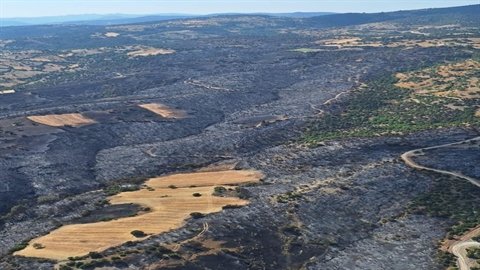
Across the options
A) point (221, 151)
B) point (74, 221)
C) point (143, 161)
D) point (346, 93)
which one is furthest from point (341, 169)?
point (346, 93)

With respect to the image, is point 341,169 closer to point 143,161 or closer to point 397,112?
point 143,161

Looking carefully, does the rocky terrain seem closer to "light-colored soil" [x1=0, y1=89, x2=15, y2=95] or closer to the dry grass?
the dry grass

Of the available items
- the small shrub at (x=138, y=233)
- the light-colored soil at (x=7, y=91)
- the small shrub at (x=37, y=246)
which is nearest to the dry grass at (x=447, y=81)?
the small shrub at (x=138, y=233)

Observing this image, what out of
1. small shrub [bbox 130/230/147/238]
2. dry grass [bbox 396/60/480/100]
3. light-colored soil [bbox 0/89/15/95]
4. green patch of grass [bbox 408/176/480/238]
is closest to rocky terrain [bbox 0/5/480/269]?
green patch of grass [bbox 408/176/480/238]

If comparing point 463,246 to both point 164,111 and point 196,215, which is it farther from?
point 164,111

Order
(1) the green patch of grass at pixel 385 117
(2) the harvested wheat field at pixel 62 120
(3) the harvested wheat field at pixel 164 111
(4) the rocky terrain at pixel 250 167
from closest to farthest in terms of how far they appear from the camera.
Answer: (4) the rocky terrain at pixel 250 167 < (1) the green patch of grass at pixel 385 117 < (2) the harvested wheat field at pixel 62 120 < (3) the harvested wheat field at pixel 164 111

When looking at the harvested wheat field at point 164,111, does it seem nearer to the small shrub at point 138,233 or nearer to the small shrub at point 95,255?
the small shrub at point 138,233

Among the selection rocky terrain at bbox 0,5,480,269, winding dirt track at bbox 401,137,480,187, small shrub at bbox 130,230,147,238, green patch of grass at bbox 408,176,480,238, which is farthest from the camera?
winding dirt track at bbox 401,137,480,187
